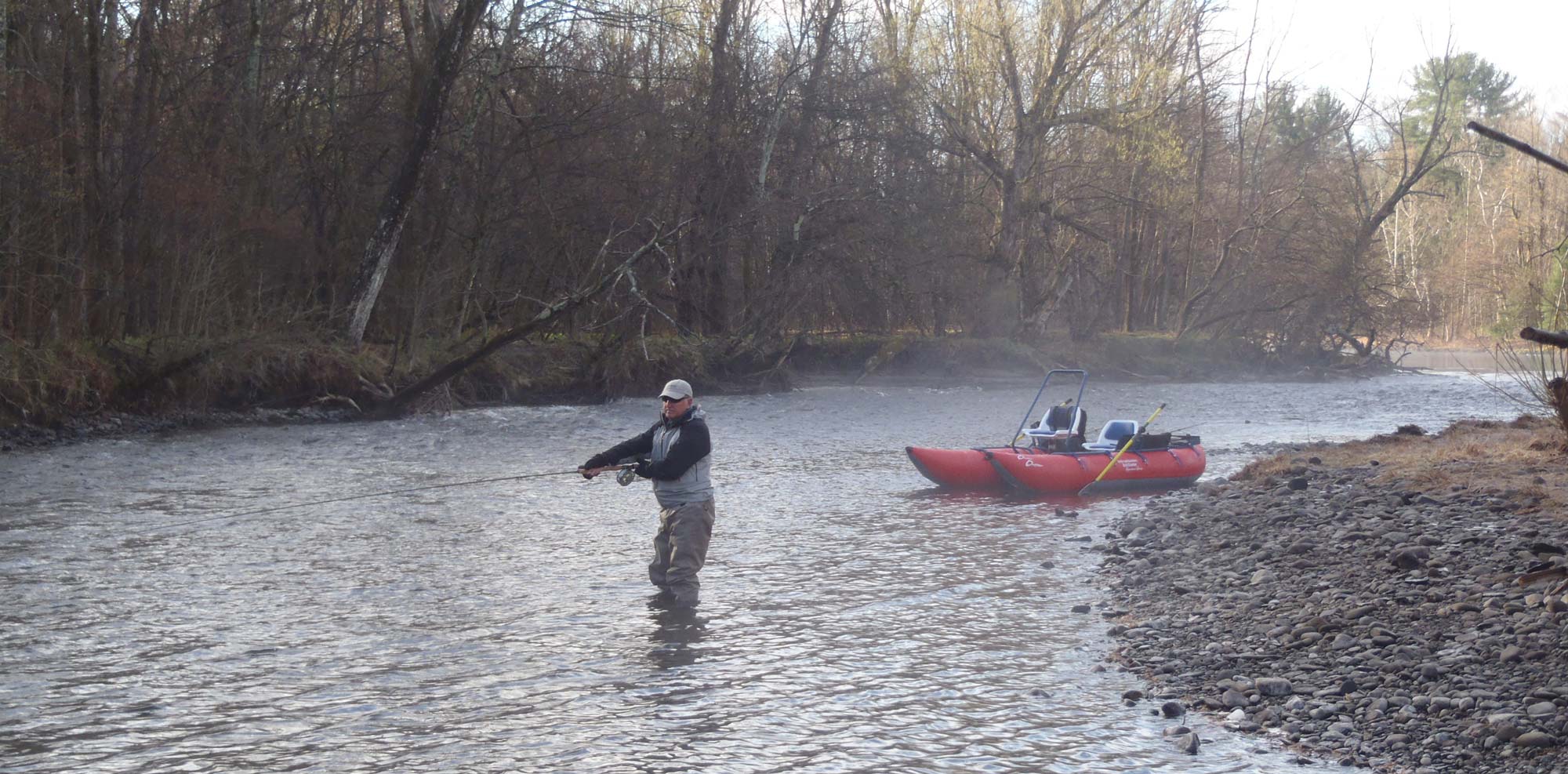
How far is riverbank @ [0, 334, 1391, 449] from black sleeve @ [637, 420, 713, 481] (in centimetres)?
1123

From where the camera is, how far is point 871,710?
6.41m

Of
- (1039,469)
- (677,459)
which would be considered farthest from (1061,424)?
(677,459)

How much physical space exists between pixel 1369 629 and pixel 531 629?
4.62 metres

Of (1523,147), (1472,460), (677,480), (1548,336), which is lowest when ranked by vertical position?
(1472,460)

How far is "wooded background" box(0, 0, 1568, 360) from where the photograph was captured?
19.1m

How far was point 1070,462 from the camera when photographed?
48.1 feet

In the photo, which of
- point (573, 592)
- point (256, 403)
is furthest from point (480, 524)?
point (256, 403)

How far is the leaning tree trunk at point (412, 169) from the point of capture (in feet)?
66.4

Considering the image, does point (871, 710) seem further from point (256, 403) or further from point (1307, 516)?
point (256, 403)

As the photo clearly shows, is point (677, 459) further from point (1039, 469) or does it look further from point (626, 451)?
point (1039, 469)

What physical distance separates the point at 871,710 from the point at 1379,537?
174 inches

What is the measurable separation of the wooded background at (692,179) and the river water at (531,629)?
4829mm

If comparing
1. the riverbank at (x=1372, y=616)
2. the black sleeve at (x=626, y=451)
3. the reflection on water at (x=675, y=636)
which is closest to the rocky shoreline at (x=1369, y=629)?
the riverbank at (x=1372, y=616)

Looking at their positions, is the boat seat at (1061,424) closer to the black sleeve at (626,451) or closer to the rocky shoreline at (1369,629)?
the rocky shoreline at (1369,629)
